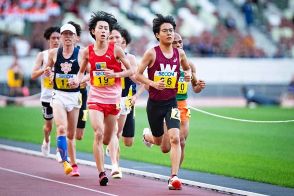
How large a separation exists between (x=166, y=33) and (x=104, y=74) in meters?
1.14

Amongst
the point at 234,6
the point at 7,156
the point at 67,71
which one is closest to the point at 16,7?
the point at 234,6

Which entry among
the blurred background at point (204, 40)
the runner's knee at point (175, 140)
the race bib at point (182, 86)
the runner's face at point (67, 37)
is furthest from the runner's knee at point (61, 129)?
the blurred background at point (204, 40)

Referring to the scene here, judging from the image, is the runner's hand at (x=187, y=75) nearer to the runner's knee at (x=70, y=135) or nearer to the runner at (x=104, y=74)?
the runner at (x=104, y=74)

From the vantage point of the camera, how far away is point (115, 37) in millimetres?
16344

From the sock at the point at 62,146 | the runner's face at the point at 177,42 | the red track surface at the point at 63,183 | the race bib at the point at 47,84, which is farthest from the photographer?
the race bib at the point at 47,84

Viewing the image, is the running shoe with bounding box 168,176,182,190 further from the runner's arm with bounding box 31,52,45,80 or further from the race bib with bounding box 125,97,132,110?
the runner's arm with bounding box 31,52,45,80

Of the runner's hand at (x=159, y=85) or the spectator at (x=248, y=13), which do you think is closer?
the runner's hand at (x=159, y=85)

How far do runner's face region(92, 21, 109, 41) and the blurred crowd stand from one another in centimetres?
2782

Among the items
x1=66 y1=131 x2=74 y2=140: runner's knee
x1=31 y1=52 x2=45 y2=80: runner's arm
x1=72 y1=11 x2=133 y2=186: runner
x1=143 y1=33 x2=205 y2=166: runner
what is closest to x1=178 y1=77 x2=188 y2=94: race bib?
x1=143 y1=33 x2=205 y2=166: runner

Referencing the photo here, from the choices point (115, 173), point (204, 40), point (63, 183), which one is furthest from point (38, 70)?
point (204, 40)

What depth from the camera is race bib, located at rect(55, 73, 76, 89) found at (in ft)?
51.4

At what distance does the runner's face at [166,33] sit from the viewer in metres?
14.2

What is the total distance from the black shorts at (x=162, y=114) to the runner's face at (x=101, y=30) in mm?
1228

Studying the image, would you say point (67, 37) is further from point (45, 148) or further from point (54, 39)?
point (45, 148)
